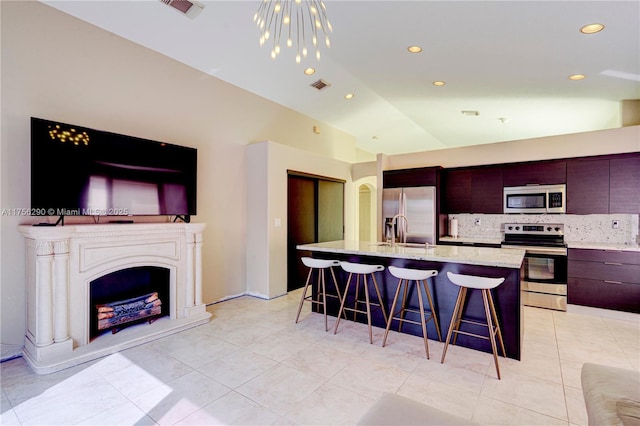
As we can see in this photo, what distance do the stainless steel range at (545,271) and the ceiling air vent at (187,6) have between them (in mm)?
4970

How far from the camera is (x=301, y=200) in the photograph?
5.49 meters

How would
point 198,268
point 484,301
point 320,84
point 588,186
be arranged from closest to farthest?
point 484,301
point 198,268
point 588,186
point 320,84

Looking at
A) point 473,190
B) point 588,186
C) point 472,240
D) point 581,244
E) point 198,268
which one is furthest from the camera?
point 473,190

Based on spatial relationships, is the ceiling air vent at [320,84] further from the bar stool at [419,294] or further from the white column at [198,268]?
the bar stool at [419,294]

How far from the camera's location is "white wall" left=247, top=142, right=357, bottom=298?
4734 mm

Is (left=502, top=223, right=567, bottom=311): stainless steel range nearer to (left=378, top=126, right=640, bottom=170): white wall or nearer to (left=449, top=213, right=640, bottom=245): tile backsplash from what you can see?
(left=449, top=213, right=640, bottom=245): tile backsplash

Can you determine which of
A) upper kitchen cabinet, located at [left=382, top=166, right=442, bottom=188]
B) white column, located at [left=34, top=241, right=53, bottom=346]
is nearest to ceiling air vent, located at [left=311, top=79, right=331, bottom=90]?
upper kitchen cabinet, located at [left=382, top=166, right=442, bottom=188]

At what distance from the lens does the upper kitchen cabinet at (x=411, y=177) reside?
5.31 meters

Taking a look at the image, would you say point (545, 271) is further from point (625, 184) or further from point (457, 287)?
point (457, 287)

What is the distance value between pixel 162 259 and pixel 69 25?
8.58 feet

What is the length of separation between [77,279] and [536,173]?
613 cm

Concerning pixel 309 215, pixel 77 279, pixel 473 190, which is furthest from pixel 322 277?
pixel 473 190

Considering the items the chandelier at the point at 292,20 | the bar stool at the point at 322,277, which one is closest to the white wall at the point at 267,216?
the bar stool at the point at 322,277

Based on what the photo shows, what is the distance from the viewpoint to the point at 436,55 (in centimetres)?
356
